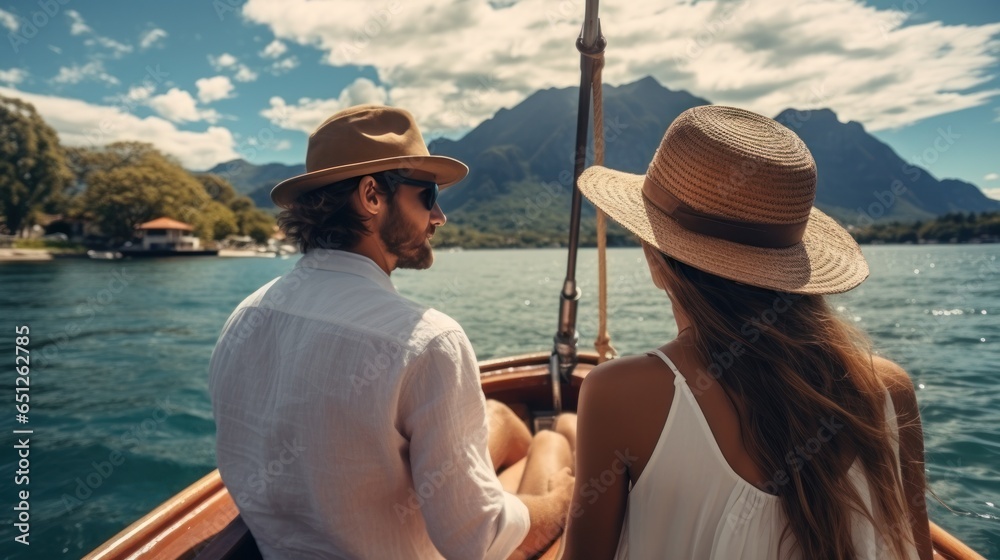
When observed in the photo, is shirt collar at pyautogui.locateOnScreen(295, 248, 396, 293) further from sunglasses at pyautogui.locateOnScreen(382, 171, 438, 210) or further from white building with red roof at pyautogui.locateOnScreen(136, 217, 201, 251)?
white building with red roof at pyautogui.locateOnScreen(136, 217, 201, 251)

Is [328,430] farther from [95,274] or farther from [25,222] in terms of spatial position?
[25,222]

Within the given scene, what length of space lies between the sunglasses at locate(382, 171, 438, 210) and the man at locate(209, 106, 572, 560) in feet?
0.12

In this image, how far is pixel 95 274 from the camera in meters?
28.5

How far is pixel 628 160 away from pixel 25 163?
106 metres

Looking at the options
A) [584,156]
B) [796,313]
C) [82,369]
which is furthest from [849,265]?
[82,369]

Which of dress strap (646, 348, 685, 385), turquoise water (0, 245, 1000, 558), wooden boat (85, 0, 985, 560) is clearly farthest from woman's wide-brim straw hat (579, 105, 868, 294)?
wooden boat (85, 0, 985, 560)

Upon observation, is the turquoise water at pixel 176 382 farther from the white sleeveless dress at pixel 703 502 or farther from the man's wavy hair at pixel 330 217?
the man's wavy hair at pixel 330 217

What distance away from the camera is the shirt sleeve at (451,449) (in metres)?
1.08

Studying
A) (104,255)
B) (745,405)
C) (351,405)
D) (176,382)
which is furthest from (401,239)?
(104,255)

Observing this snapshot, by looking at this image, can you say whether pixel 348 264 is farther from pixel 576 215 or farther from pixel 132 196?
pixel 132 196

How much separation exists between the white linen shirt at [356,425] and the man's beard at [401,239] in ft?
0.61

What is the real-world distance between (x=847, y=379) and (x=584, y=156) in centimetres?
154

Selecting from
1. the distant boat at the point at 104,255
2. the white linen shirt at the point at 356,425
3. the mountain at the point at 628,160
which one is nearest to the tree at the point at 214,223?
the distant boat at the point at 104,255

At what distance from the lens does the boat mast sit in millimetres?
2164
